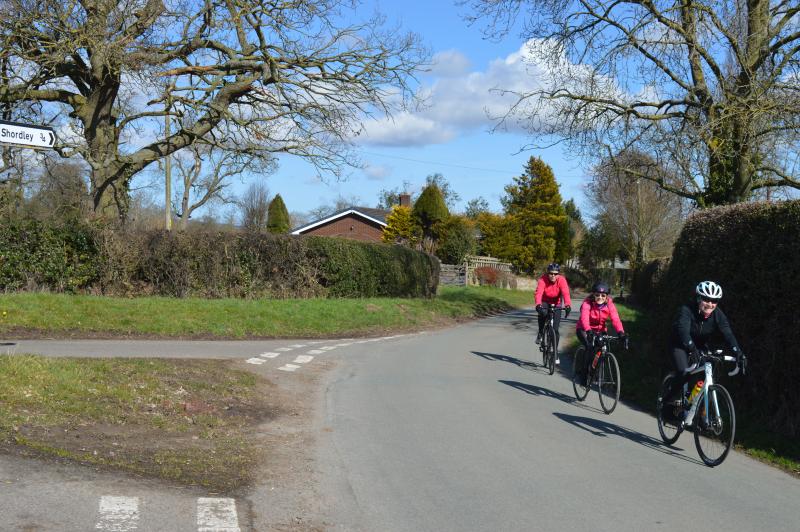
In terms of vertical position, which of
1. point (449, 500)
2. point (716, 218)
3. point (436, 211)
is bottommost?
point (449, 500)

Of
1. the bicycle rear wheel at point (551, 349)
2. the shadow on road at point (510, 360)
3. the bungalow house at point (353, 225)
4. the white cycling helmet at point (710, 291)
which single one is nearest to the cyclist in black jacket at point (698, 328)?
the white cycling helmet at point (710, 291)

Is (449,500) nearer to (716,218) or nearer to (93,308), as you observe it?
(716,218)

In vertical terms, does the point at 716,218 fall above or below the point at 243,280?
above

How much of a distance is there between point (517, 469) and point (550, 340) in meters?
8.02

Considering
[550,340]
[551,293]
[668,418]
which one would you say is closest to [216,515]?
[668,418]

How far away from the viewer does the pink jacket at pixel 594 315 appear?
1147cm

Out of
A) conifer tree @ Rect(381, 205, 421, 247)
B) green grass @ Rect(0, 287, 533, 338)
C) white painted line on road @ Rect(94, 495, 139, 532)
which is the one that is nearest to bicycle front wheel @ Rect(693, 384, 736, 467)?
white painted line on road @ Rect(94, 495, 139, 532)

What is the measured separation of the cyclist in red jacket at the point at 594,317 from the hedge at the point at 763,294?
1.56 m

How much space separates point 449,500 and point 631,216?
54.8 m

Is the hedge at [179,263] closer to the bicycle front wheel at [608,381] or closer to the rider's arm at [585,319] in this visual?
the rider's arm at [585,319]

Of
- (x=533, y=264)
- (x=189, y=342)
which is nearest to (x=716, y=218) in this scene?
(x=189, y=342)

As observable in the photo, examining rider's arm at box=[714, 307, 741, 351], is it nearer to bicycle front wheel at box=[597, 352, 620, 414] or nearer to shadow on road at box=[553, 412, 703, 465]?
shadow on road at box=[553, 412, 703, 465]

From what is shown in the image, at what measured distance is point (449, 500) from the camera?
618 centimetres

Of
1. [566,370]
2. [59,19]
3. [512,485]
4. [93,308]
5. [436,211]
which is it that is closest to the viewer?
[512,485]
